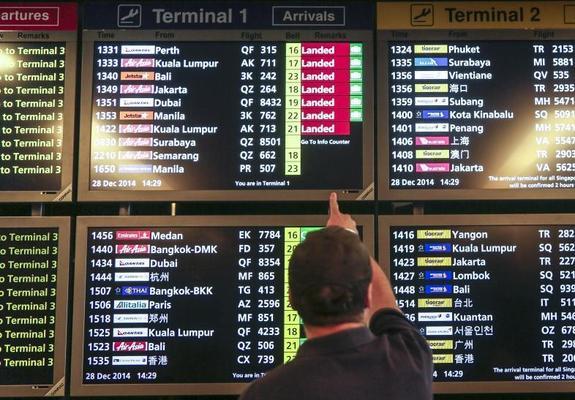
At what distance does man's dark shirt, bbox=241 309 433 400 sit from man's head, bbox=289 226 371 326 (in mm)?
60

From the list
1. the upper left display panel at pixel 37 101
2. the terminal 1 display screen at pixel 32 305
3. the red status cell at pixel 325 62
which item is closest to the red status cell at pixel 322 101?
the red status cell at pixel 325 62

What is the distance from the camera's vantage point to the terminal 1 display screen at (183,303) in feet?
10.1

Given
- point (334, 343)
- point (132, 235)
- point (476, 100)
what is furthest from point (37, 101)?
point (334, 343)

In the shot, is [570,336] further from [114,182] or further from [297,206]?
[114,182]

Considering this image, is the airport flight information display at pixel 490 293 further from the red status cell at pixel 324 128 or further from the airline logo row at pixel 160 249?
the airline logo row at pixel 160 249

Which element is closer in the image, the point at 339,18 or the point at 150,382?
the point at 150,382

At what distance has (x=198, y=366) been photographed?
307cm

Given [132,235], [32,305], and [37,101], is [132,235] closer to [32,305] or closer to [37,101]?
[32,305]

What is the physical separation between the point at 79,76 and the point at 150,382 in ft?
4.73

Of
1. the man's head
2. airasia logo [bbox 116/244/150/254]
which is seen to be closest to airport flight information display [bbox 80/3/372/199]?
airasia logo [bbox 116/244/150/254]

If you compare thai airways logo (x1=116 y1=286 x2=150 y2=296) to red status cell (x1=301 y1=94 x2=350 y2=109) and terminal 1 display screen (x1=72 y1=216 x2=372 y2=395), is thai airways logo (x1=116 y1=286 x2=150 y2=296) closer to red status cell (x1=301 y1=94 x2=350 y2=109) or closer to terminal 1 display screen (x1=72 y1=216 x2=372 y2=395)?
terminal 1 display screen (x1=72 y1=216 x2=372 y2=395)

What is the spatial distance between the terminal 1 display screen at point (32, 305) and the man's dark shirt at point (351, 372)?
1.71m

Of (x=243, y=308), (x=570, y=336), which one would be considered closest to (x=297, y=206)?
(x=243, y=308)

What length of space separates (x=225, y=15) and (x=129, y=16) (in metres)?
0.45
